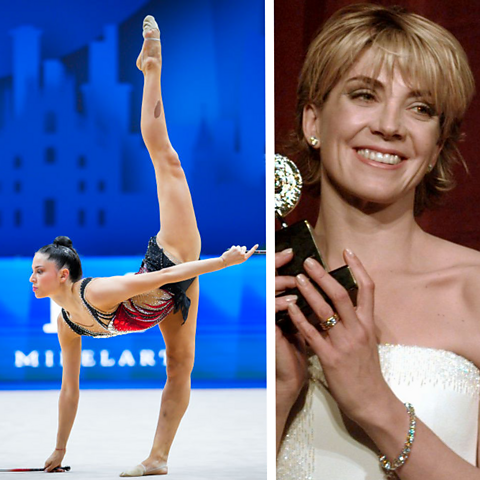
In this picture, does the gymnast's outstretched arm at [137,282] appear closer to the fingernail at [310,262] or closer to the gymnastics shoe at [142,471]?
the gymnastics shoe at [142,471]

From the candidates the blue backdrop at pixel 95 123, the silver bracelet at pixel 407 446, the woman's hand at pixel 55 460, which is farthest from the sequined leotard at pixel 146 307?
the silver bracelet at pixel 407 446

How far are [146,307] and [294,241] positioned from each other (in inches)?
47.7

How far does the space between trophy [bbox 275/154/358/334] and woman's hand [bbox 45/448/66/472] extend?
1.52 m

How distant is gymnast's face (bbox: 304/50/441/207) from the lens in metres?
1.79

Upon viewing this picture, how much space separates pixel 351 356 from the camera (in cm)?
171

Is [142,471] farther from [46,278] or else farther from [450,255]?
[450,255]

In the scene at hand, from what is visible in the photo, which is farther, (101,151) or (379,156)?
(101,151)

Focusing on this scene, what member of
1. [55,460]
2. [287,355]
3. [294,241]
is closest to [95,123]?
[55,460]

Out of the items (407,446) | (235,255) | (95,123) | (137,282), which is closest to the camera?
(407,446)

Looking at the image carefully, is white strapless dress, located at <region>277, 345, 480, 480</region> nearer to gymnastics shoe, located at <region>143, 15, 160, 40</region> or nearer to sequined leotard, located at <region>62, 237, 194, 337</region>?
sequined leotard, located at <region>62, 237, 194, 337</region>

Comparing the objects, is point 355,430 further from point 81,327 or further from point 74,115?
point 74,115

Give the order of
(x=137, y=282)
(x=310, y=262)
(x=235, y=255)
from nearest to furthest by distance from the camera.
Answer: (x=310, y=262) < (x=235, y=255) < (x=137, y=282)

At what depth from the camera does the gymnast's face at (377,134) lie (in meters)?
1.79

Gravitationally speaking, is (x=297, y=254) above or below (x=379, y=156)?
below
